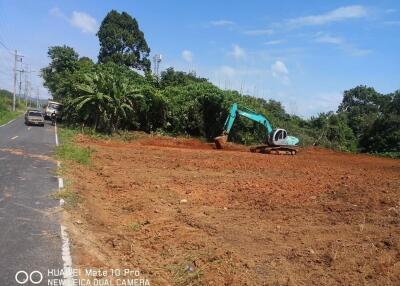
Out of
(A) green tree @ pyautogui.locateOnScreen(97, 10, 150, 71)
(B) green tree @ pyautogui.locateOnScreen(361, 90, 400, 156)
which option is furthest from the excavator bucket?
(A) green tree @ pyautogui.locateOnScreen(97, 10, 150, 71)

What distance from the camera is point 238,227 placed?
367 inches

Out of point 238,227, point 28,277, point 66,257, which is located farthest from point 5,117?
point 28,277

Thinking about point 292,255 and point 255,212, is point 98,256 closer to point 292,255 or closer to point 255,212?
point 292,255

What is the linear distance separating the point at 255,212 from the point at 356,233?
248 cm

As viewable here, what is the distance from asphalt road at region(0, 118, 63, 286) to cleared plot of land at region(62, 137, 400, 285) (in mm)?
A: 482

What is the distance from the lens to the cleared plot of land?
6938 millimetres

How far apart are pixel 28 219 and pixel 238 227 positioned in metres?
4.01

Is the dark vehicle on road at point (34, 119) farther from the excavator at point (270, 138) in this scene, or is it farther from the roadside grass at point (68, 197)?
the roadside grass at point (68, 197)

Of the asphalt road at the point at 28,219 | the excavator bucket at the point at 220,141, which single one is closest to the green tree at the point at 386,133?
the excavator bucket at the point at 220,141

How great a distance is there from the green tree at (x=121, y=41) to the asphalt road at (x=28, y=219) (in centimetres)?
4916

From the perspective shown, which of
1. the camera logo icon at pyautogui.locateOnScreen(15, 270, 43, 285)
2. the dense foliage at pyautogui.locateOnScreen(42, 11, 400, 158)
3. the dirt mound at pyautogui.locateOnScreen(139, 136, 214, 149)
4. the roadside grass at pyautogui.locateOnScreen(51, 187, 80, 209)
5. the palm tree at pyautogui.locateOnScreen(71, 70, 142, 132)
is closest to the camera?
the camera logo icon at pyautogui.locateOnScreen(15, 270, 43, 285)

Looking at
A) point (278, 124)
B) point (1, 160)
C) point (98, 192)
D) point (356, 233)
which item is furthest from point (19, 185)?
point (278, 124)

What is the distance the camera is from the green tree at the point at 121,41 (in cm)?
6544

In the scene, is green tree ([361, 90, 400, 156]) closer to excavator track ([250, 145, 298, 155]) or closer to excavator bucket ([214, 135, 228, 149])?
excavator track ([250, 145, 298, 155])
